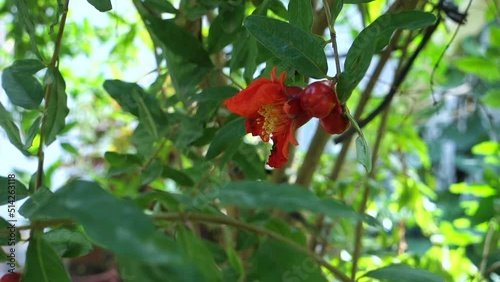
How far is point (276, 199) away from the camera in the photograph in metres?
0.21

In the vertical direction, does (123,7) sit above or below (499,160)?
above

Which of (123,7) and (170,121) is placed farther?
(123,7)

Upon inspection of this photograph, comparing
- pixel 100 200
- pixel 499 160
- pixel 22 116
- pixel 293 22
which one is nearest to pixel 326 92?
pixel 293 22

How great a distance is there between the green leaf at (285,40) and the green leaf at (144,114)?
0.15m

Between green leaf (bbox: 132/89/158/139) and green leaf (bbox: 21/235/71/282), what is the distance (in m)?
0.17

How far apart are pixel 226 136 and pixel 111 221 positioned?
245 mm

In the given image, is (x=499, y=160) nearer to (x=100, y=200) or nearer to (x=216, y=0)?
(x=216, y=0)

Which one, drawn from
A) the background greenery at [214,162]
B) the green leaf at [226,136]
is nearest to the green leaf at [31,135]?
the background greenery at [214,162]

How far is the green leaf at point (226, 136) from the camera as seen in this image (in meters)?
0.42

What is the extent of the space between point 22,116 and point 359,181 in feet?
1.53

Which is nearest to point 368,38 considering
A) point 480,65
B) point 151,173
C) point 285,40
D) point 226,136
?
point 285,40

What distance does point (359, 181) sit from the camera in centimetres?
89

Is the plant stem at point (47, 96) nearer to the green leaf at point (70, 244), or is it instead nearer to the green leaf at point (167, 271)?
the green leaf at point (70, 244)

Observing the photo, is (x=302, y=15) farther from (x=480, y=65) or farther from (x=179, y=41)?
(x=480, y=65)
